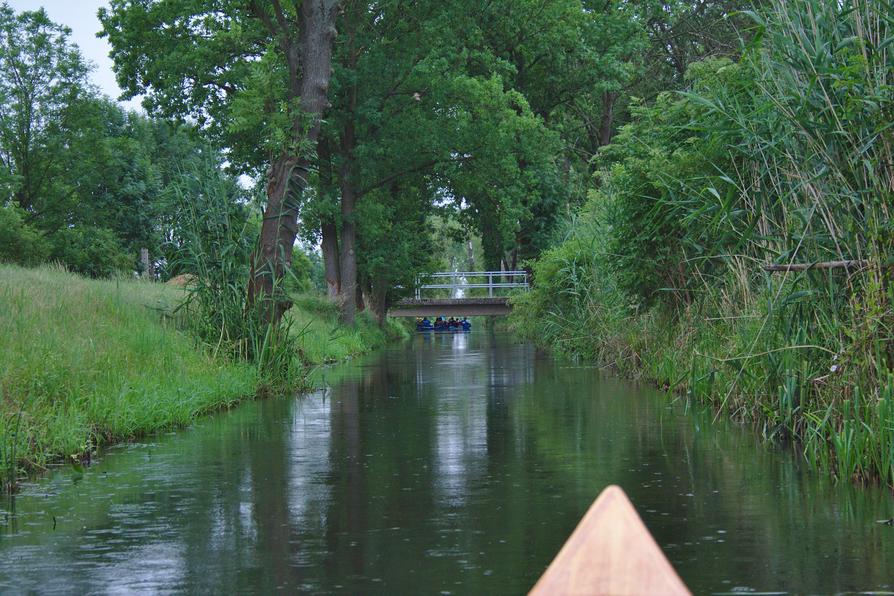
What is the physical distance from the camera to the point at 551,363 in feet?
85.1

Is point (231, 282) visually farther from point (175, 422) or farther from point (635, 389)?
point (635, 389)

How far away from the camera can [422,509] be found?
844 cm

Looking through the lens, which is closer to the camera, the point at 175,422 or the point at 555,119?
the point at 175,422

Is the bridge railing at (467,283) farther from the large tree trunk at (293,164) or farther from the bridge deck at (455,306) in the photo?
the large tree trunk at (293,164)

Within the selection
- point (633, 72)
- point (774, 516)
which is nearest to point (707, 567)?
point (774, 516)

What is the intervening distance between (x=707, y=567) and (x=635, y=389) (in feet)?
37.5

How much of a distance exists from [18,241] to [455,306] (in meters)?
18.5

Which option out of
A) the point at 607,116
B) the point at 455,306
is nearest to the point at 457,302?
the point at 455,306

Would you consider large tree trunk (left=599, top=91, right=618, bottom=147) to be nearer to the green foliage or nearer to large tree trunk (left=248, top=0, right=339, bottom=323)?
the green foliage

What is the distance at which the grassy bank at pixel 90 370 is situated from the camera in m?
10.7

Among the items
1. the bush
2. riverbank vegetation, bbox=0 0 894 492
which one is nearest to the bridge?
riverbank vegetation, bbox=0 0 894 492

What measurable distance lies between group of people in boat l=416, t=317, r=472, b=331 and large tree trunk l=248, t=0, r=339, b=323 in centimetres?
4980

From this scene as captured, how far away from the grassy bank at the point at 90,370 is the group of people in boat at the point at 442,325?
51.4 m

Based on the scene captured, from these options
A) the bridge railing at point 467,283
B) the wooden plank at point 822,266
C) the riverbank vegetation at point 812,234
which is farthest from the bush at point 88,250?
the wooden plank at point 822,266
